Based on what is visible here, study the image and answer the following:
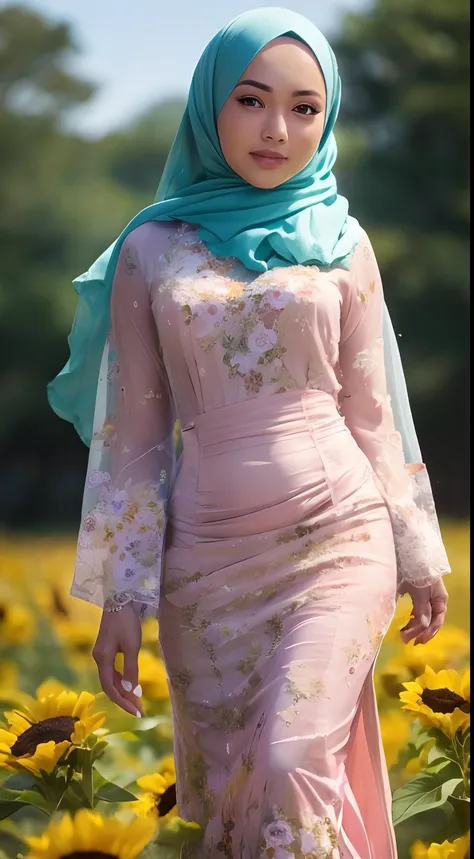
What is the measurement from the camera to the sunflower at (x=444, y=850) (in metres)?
1.98

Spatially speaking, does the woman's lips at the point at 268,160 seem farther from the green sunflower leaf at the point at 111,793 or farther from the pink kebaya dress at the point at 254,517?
the green sunflower leaf at the point at 111,793

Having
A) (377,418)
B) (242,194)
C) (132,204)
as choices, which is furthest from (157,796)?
(132,204)

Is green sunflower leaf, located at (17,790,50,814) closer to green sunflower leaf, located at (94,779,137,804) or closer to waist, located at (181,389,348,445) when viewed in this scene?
green sunflower leaf, located at (94,779,137,804)

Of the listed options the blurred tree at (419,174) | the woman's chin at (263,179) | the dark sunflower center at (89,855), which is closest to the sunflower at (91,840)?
the dark sunflower center at (89,855)

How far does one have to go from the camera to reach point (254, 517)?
66.3 inches

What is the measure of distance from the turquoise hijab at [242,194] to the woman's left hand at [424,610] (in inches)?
18.1

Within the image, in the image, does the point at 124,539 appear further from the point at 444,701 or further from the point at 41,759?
the point at 444,701

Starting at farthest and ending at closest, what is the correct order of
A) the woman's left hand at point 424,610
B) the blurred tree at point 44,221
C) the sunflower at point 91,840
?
the blurred tree at point 44,221 < the woman's left hand at point 424,610 < the sunflower at point 91,840

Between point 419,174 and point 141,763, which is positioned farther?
point 419,174

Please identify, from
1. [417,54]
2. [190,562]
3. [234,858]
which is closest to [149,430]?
[190,562]

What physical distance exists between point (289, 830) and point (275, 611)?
0.91ft

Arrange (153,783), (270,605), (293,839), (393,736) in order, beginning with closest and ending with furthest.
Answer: (293,839) → (270,605) → (153,783) → (393,736)

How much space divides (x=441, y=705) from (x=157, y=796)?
0.48m

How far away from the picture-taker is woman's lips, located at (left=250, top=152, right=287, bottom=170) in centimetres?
174
